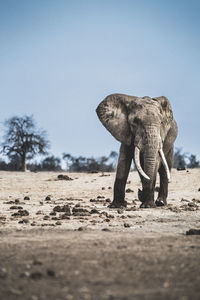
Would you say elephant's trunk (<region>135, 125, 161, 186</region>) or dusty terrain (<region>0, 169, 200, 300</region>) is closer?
dusty terrain (<region>0, 169, 200, 300</region>)

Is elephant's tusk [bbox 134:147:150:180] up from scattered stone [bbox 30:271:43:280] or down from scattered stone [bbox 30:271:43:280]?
up

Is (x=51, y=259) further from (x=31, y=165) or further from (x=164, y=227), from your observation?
(x=31, y=165)

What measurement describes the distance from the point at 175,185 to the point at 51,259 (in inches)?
772

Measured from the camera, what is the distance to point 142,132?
457 inches

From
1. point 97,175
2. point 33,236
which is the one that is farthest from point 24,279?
point 97,175

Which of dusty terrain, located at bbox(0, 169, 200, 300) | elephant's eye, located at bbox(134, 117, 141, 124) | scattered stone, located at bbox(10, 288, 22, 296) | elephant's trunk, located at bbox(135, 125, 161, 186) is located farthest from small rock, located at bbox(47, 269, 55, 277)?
elephant's eye, located at bbox(134, 117, 141, 124)

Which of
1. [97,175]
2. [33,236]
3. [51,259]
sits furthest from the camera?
[97,175]

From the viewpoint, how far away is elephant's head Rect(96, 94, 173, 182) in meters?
11.5

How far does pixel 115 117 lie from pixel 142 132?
154 cm

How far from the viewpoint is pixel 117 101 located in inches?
510

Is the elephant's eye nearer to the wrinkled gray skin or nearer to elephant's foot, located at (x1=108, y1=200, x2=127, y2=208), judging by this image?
the wrinkled gray skin

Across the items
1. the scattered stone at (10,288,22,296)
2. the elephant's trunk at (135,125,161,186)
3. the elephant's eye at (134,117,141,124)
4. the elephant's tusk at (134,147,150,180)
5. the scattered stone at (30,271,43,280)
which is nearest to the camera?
the scattered stone at (10,288,22,296)

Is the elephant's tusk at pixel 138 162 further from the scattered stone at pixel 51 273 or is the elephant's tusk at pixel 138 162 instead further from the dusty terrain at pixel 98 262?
the scattered stone at pixel 51 273

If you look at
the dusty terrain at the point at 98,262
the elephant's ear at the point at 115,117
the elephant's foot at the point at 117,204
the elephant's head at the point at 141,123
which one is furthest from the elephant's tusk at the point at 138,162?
the dusty terrain at the point at 98,262
